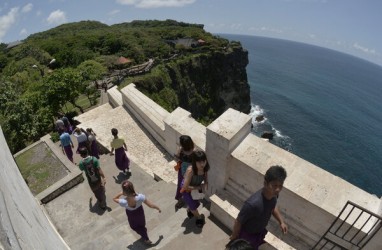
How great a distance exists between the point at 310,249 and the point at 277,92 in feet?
314

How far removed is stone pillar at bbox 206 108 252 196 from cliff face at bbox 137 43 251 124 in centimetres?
3455

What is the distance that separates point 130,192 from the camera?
5.12 meters

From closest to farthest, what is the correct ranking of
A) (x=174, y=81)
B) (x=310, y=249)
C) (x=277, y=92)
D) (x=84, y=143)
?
(x=310, y=249) → (x=84, y=143) → (x=174, y=81) → (x=277, y=92)

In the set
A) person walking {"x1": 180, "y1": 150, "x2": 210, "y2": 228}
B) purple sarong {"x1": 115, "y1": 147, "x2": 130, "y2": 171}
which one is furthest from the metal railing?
purple sarong {"x1": 115, "y1": 147, "x2": 130, "y2": 171}

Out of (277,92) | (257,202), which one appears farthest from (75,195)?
(277,92)

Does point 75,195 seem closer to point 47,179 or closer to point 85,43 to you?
point 47,179

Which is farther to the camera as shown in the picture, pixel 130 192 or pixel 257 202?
pixel 130 192

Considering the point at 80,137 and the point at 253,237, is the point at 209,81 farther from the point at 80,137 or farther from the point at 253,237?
the point at 253,237

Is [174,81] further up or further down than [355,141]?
further up

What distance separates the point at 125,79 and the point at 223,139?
104 ft

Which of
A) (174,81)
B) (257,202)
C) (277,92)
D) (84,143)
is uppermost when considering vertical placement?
(257,202)

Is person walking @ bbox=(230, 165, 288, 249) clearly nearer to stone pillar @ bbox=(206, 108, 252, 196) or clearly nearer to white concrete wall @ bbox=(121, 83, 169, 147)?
stone pillar @ bbox=(206, 108, 252, 196)

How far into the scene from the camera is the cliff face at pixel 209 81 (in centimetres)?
4892

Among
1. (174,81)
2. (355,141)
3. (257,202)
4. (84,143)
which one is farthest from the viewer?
(355,141)
